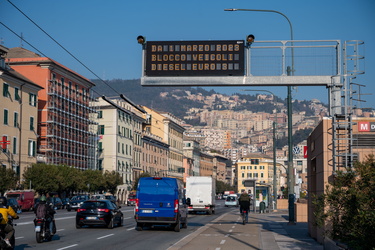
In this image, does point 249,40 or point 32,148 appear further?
point 32,148

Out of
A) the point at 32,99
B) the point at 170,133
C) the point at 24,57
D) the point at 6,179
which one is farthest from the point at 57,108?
the point at 170,133

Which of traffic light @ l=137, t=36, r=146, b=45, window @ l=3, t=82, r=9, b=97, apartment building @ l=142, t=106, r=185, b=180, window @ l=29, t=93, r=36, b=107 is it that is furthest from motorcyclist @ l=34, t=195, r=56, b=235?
apartment building @ l=142, t=106, r=185, b=180

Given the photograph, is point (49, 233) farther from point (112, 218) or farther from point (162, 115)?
point (162, 115)

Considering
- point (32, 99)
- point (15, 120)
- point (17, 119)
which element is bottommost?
point (15, 120)

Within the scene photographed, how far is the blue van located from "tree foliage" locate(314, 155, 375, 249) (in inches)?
504

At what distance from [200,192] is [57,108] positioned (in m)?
37.3

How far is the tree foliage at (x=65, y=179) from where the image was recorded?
6894cm

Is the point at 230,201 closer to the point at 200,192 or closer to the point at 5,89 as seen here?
the point at 5,89

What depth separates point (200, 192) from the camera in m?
52.9

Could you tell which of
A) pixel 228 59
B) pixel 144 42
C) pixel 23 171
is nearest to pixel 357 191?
pixel 228 59

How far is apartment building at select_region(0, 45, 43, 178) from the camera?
221ft

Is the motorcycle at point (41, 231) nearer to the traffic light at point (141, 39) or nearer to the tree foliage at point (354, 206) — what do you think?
the traffic light at point (141, 39)

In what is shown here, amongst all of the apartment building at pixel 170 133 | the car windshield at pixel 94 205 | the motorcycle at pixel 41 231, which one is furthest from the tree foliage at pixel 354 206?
the apartment building at pixel 170 133

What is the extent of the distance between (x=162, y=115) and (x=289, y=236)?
11650cm
